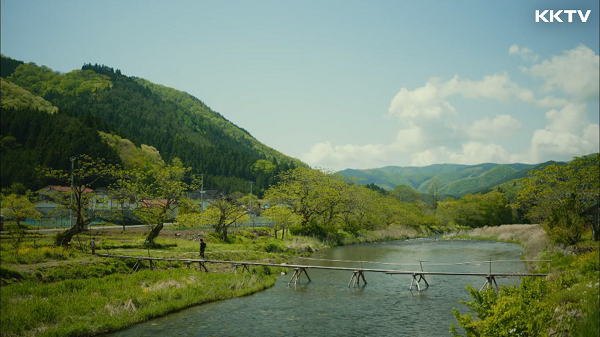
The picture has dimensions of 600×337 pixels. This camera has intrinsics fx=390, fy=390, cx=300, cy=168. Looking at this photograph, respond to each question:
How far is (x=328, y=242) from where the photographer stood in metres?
61.3

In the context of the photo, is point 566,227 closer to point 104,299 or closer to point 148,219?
point 104,299

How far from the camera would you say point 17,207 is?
46.1 meters

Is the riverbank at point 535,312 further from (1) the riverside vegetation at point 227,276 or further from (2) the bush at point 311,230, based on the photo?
(2) the bush at point 311,230

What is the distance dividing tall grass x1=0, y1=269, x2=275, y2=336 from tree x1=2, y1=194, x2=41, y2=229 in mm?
21171

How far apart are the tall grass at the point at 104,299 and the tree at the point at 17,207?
21.2 m

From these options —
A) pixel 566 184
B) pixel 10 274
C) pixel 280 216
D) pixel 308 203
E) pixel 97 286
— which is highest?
pixel 566 184

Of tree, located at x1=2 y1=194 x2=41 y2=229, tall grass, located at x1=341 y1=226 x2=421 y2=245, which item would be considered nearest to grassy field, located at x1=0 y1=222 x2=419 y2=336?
tree, located at x1=2 y1=194 x2=41 y2=229

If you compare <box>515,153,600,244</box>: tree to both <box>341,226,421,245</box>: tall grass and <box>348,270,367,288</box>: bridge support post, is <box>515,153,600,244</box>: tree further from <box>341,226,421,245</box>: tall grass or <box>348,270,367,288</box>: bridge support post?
<box>341,226,421,245</box>: tall grass

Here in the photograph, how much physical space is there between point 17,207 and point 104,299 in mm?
33211

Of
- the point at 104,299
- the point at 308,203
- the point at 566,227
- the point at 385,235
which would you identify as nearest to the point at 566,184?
the point at 566,227

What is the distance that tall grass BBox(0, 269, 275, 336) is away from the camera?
18.0m

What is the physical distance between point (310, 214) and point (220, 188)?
98065 mm

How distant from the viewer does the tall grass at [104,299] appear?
59.0ft

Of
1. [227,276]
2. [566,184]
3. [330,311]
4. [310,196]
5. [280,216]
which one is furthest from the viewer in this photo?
[310,196]
